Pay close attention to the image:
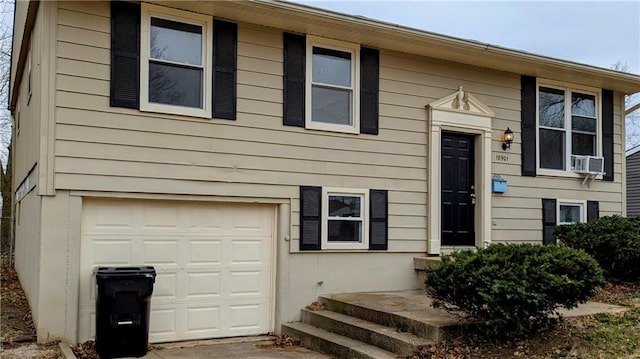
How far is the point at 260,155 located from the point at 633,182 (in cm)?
1362

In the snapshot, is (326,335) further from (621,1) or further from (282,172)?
(621,1)

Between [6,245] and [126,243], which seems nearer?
[126,243]

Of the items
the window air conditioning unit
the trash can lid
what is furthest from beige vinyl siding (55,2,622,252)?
the trash can lid

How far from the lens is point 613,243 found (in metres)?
7.85

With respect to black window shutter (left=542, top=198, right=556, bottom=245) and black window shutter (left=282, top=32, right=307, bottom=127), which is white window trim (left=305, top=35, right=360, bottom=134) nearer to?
black window shutter (left=282, top=32, right=307, bottom=127)

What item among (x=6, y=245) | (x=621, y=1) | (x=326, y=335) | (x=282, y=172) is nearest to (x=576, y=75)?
(x=282, y=172)

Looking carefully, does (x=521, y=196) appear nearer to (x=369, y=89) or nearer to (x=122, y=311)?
(x=369, y=89)

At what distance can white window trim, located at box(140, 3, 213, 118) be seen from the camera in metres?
6.45

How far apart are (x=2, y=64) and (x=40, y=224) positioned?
15552mm

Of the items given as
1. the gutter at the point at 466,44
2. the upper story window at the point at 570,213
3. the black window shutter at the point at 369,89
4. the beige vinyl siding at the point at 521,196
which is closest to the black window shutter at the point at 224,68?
the gutter at the point at 466,44

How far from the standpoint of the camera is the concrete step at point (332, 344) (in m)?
5.59

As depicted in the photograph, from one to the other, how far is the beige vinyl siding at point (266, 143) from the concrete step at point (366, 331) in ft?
3.96

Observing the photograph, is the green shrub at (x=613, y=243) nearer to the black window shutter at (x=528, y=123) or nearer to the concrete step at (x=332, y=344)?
the black window shutter at (x=528, y=123)

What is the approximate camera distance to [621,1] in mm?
16984
